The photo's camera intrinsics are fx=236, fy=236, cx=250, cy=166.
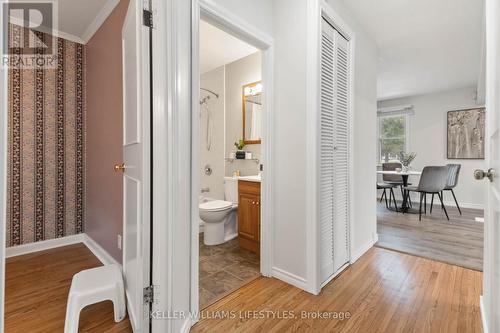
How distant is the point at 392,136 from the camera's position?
588 cm

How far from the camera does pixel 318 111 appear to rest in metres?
1.78

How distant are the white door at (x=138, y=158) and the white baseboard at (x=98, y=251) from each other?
91cm

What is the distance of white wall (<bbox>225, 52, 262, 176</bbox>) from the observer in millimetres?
3133

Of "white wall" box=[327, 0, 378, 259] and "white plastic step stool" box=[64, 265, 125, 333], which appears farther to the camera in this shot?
"white wall" box=[327, 0, 378, 259]

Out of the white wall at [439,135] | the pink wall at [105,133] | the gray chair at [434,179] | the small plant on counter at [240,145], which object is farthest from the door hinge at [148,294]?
the white wall at [439,135]

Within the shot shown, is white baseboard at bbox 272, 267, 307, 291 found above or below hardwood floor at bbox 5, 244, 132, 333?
above

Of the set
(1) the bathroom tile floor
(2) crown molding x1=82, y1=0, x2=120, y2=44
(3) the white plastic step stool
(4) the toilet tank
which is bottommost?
(1) the bathroom tile floor

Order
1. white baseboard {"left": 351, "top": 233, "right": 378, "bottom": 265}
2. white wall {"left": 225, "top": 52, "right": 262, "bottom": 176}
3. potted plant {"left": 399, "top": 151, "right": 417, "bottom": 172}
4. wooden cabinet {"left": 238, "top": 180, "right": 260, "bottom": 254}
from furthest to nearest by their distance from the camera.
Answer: potted plant {"left": 399, "top": 151, "right": 417, "bottom": 172}, white wall {"left": 225, "top": 52, "right": 262, "bottom": 176}, wooden cabinet {"left": 238, "top": 180, "right": 260, "bottom": 254}, white baseboard {"left": 351, "top": 233, "right": 378, "bottom": 265}

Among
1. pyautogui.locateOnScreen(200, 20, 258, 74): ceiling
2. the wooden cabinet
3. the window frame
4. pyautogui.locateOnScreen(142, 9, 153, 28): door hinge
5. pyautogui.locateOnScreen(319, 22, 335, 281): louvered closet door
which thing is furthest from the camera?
the window frame

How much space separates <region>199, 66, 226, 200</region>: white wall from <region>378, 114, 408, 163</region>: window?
4488 mm

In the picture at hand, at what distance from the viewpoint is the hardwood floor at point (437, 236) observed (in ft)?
8.11

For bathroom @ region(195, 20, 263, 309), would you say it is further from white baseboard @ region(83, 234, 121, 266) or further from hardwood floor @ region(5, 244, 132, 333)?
white baseboard @ region(83, 234, 121, 266)
